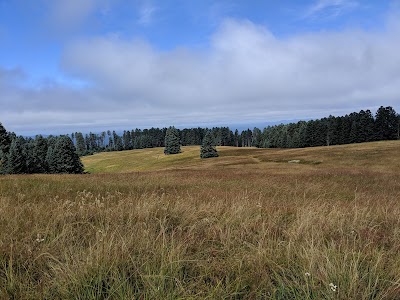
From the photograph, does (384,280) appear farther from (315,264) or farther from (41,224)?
(41,224)

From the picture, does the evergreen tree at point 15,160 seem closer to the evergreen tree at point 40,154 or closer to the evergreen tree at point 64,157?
the evergreen tree at point 40,154

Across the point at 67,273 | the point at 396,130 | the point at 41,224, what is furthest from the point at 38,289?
the point at 396,130

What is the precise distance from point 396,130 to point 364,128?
15.4 m

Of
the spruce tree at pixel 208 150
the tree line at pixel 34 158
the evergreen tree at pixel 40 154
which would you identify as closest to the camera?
the tree line at pixel 34 158

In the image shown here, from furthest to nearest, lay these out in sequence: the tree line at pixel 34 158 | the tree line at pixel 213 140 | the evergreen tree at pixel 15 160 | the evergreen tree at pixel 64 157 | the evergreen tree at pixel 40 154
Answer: the evergreen tree at pixel 40 154 < the evergreen tree at pixel 64 157 < the tree line at pixel 213 140 < the tree line at pixel 34 158 < the evergreen tree at pixel 15 160

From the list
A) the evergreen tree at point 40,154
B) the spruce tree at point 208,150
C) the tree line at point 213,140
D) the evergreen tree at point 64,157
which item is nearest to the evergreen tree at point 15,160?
the tree line at point 213,140

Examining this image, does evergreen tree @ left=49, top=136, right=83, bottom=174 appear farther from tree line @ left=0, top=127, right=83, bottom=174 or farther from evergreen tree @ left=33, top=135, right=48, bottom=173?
evergreen tree @ left=33, top=135, right=48, bottom=173

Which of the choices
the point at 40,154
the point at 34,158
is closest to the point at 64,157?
the point at 34,158

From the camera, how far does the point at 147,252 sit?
322 centimetres

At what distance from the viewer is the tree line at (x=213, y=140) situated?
6512 centimetres

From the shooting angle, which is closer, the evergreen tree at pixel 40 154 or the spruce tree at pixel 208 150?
the evergreen tree at pixel 40 154

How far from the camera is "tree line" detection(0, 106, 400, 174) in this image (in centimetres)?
6512

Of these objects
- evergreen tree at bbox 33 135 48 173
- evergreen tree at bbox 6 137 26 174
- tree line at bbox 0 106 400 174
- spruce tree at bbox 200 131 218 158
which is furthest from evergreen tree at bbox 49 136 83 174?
spruce tree at bbox 200 131 218 158

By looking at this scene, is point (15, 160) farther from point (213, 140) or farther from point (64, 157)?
point (213, 140)
